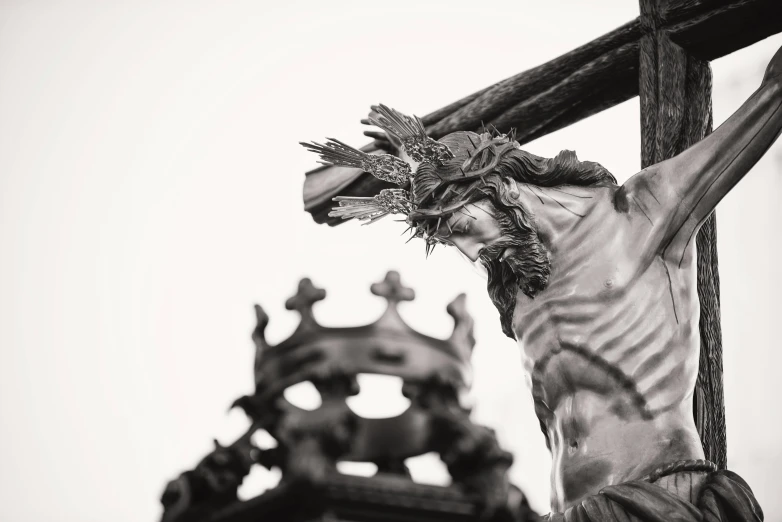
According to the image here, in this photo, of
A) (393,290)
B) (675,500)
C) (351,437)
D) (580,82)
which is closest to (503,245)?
(675,500)

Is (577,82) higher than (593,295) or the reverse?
higher

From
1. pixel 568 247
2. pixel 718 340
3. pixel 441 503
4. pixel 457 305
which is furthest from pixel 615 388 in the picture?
pixel 441 503

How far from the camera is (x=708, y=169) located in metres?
3.07

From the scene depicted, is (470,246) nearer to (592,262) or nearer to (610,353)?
(592,262)

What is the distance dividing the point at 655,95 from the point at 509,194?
2.28 ft

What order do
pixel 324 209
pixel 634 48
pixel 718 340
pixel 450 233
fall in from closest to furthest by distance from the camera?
pixel 450 233
pixel 718 340
pixel 634 48
pixel 324 209

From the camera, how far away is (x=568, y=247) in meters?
3.11

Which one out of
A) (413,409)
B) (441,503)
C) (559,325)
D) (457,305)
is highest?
(559,325)

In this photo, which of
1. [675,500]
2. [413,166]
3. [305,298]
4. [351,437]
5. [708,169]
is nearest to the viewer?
[351,437]

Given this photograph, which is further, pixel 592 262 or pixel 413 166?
pixel 413 166

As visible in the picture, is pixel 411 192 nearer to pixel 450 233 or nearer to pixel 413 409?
pixel 450 233

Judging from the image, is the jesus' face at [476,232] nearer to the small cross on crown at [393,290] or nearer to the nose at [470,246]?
the nose at [470,246]

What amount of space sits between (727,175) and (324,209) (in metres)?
1.47

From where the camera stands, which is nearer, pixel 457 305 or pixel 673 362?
pixel 457 305
